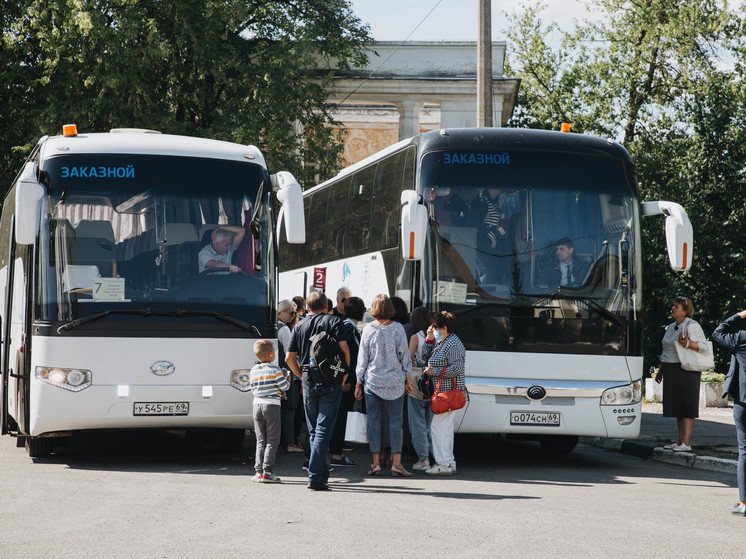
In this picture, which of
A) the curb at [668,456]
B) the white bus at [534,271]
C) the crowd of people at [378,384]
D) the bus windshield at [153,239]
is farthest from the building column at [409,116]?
the bus windshield at [153,239]

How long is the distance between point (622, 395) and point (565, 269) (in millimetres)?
1485

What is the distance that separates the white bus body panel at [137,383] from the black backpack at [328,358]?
1288 mm

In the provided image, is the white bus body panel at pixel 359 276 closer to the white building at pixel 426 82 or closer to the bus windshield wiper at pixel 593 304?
the bus windshield wiper at pixel 593 304

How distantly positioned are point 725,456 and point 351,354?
4.84 m

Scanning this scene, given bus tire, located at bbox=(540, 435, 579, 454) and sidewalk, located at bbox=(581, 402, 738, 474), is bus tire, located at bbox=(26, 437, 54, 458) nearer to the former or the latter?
bus tire, located at bbox=(540, 435, 579, 454)

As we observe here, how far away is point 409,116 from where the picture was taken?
118ft

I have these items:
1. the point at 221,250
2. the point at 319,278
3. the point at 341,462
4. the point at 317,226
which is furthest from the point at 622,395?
the point at 317,226

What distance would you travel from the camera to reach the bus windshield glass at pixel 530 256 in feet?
35.3

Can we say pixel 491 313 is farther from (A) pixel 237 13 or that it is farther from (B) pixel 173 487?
(A) pixel 237 13

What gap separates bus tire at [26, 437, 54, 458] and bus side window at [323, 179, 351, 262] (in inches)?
213

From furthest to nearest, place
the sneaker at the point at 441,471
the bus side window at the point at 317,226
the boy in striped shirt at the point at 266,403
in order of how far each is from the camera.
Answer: the bus side window at the point at 317,226, the sneaker at the point at 441,471, the boy in striped shirt at the point at 266,403

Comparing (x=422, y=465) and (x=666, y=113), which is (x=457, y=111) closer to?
(x=666, y=113)

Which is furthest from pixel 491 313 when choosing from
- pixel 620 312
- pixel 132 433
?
pixel 132 433

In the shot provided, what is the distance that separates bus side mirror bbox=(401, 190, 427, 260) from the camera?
10.4m
